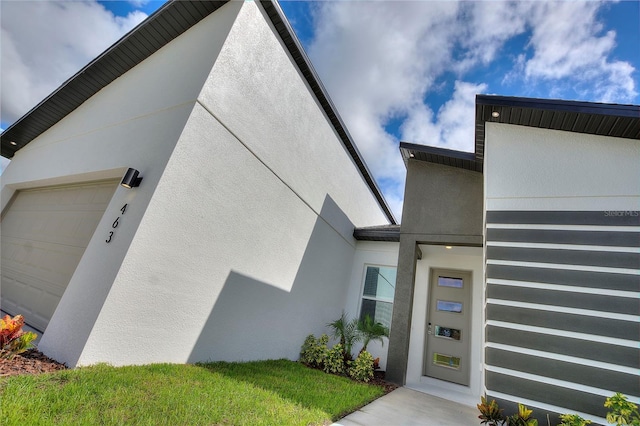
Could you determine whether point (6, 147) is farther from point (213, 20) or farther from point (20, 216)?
point (213, 20)

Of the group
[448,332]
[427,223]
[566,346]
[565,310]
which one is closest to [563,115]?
[565,310]

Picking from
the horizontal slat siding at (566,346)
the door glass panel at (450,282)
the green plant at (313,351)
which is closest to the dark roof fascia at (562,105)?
the horizontal slat siding at (566,346)

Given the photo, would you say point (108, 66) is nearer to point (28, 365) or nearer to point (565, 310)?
point (28, 365)

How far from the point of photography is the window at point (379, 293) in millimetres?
7895

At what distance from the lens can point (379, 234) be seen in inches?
331

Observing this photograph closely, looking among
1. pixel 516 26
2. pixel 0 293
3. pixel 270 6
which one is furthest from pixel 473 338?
pixel 0 293

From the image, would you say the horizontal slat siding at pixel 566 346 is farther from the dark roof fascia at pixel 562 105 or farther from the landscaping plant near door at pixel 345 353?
the dark roof fascia at pixel 562 105

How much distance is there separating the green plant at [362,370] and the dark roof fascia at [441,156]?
5.11 metres

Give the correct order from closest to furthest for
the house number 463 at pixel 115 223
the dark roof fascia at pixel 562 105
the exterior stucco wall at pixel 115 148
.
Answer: the exterior stucco wall at pixel 115 148 → the house number 463 at pixel 115 223 → the dark roof fascia at pixel 562 105

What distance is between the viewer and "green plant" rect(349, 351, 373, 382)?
5.74 metres

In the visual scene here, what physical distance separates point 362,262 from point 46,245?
775 centimetres

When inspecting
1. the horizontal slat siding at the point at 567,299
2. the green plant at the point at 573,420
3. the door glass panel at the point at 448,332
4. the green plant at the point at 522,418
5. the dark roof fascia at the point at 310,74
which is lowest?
the green plant at the point at 522,418

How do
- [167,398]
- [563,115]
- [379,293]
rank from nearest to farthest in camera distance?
[167,398] → [563,115] → [379,293]

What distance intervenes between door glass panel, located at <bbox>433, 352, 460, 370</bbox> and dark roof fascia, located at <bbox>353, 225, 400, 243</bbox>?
3249 millimetres
